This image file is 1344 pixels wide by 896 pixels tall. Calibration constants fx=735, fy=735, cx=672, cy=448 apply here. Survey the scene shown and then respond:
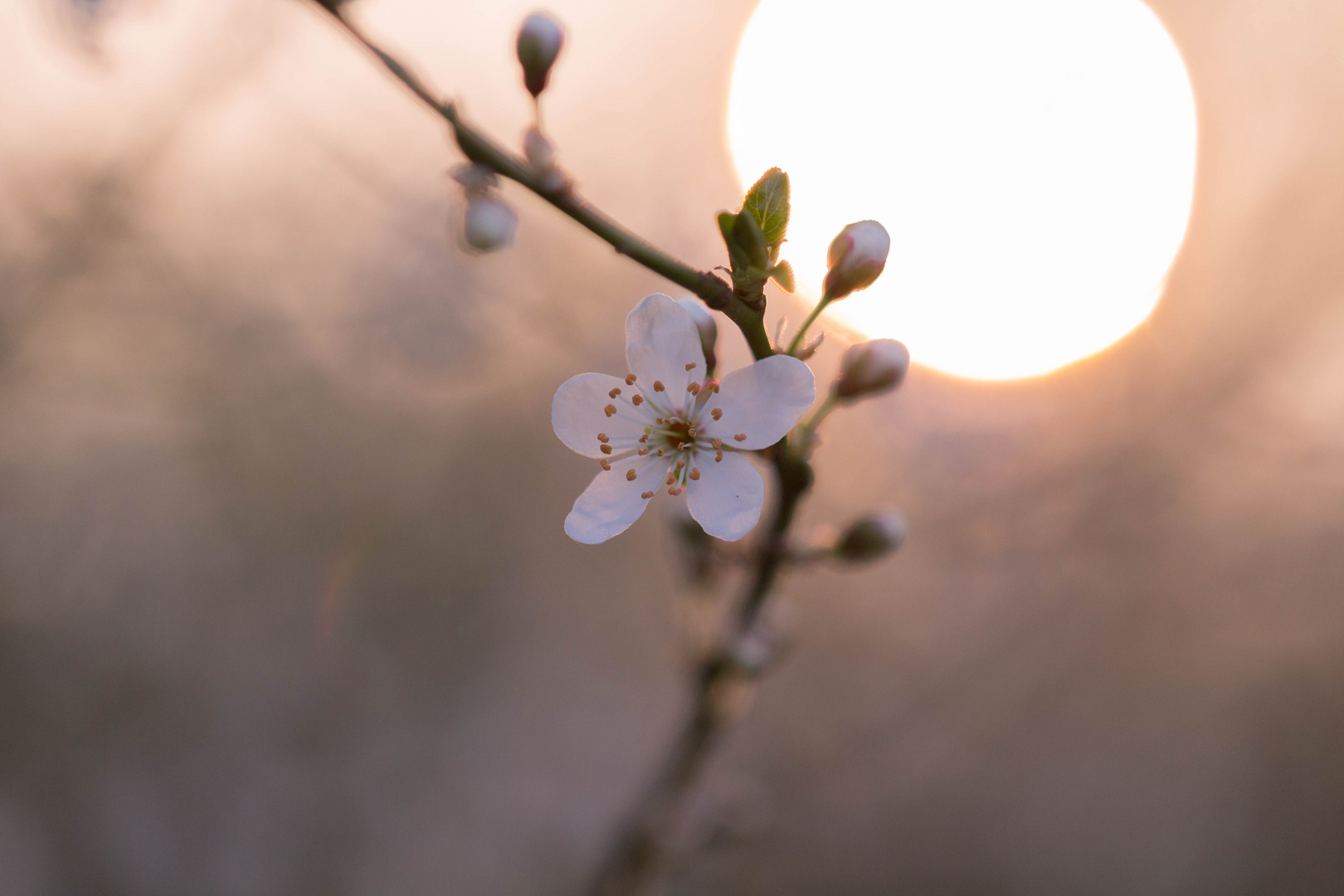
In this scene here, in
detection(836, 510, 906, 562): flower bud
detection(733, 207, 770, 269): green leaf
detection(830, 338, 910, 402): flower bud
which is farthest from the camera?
detection(836, 510, 906, 562): flower bud

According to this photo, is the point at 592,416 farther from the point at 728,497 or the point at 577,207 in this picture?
the point at 577,207

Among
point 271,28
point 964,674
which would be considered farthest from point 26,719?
point 964,674

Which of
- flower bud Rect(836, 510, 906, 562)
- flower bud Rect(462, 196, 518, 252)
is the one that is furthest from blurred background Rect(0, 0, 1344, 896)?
flower bud Rect(462, 196, 518, 252)

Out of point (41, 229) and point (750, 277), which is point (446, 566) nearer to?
point (41, 229)

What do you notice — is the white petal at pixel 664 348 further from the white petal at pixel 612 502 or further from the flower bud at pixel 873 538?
the flower bud at pixel 873 538

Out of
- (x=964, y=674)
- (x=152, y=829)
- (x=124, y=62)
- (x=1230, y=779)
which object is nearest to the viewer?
(x=124, y=62)

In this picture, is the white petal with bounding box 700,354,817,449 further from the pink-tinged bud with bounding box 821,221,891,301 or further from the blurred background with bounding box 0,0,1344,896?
the blurred background with bounding box 0,0,1344,896
